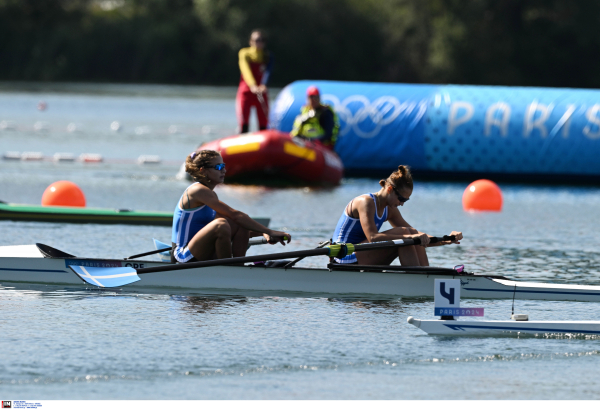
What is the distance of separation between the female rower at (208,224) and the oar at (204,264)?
0.60 ft

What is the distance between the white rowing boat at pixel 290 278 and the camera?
27.4 feet

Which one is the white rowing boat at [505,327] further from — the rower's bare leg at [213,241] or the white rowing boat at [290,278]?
the rower's bare leg at [213,241]

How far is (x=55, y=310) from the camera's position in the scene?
7.84 m

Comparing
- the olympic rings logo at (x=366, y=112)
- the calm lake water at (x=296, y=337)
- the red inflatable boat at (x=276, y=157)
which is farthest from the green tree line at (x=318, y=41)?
the calm lake water at (x=296, y=337)

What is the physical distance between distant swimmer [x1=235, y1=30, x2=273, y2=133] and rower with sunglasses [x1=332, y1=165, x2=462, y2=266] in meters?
10.4

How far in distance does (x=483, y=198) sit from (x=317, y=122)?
4.13 m

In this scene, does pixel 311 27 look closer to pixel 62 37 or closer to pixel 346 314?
pixel 62 37

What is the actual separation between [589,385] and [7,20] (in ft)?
213

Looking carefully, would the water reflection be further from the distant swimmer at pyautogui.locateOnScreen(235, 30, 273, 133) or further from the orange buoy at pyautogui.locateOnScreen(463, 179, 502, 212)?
the distant swimmer at pyautogui.locateOnScreen(235, 30, 273, 133)

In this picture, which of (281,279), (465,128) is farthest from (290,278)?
(465,128)

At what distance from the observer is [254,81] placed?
747 inches

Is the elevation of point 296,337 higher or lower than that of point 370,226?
lower

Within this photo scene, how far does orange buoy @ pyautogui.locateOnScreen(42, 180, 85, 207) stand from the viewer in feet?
45.6

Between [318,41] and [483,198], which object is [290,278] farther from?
[318,41]
